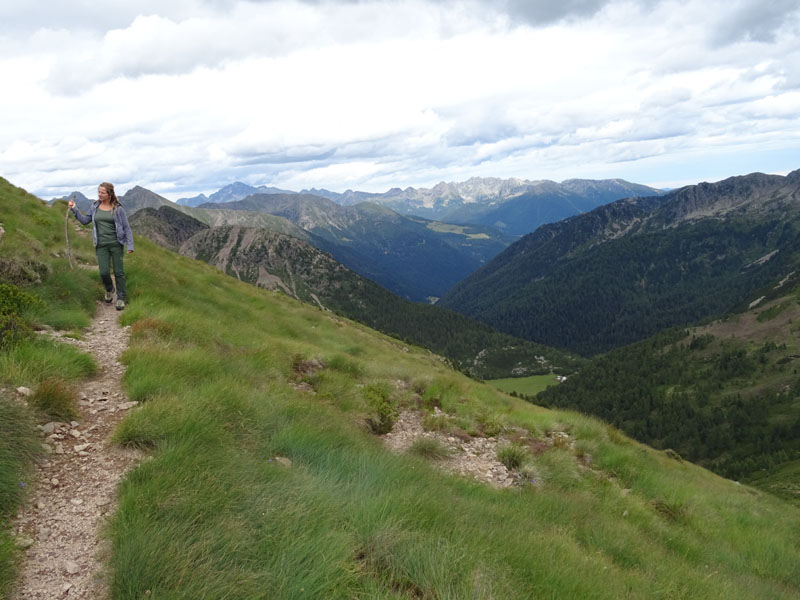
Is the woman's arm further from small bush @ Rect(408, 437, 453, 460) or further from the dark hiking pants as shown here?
small bush @ Rect(408, 437, 453, 460)

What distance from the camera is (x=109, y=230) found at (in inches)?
566

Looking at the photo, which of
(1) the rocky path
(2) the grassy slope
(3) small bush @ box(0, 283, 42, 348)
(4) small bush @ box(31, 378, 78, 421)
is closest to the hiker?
(2) the grassy slope

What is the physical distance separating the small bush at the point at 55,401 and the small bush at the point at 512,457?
8.80 meters

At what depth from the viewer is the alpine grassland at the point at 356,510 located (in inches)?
164

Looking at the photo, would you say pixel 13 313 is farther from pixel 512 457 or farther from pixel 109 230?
pixel 512 457

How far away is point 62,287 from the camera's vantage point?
14.3m

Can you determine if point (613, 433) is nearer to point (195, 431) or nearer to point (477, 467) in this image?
point (477, 467)

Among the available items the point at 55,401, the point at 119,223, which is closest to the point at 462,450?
the point at 55,401

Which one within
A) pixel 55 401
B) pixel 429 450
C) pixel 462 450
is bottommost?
pixel 462 450

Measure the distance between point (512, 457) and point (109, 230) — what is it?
14241 mm

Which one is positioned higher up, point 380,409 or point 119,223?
point 119,223

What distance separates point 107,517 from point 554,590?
197 inches

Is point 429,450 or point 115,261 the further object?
point 115,261

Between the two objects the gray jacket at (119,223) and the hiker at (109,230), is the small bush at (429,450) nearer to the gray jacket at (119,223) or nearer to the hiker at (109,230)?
the hiker at (109,230)
